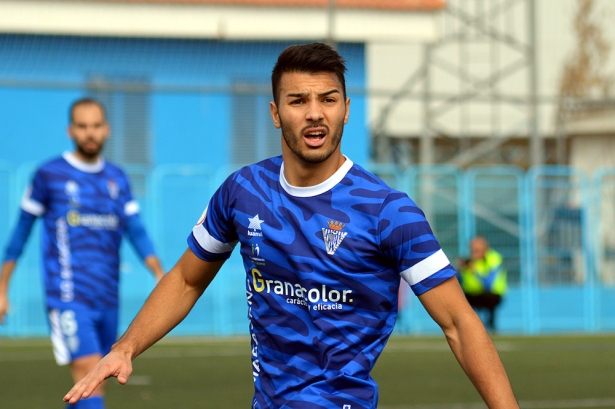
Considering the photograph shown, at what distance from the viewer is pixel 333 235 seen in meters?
3.81

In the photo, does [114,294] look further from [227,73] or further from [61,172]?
[227,73]

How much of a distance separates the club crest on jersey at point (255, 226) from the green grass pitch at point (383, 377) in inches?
211

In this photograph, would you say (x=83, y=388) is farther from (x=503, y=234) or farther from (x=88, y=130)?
(x=503, y=234)

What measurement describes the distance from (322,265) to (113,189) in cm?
385

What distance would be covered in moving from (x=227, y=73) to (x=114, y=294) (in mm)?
12929

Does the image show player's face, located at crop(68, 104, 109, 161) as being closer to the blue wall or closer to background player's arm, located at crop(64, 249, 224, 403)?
background player's arm, located at crop(64, 249, 224, 403)

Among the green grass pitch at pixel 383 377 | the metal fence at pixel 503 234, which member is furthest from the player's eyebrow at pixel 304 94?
the metal fence at pixel 503 234

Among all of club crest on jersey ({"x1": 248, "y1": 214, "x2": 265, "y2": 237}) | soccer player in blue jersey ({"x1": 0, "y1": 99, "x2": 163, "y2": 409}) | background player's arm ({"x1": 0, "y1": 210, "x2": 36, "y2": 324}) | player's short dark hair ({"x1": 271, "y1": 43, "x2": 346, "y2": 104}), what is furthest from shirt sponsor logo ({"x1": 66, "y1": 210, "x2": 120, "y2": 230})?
player's short dark hair ({"x1": 271, "y1": 43, "x2": 346, "y2": 104})

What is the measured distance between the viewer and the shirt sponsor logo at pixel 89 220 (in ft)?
23.7

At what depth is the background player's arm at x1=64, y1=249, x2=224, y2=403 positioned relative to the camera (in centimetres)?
375

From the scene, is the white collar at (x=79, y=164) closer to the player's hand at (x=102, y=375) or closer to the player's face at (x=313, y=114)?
the player's hand at (x=102, y=375)

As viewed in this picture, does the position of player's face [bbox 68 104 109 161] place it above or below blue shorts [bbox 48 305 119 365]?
above

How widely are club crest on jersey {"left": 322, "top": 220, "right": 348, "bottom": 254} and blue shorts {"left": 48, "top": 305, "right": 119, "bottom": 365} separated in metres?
3.51

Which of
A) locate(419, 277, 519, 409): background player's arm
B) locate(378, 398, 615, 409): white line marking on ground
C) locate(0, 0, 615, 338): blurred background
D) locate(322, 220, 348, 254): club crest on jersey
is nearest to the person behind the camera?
locate(419, 277, 519, 409): background player's arm
